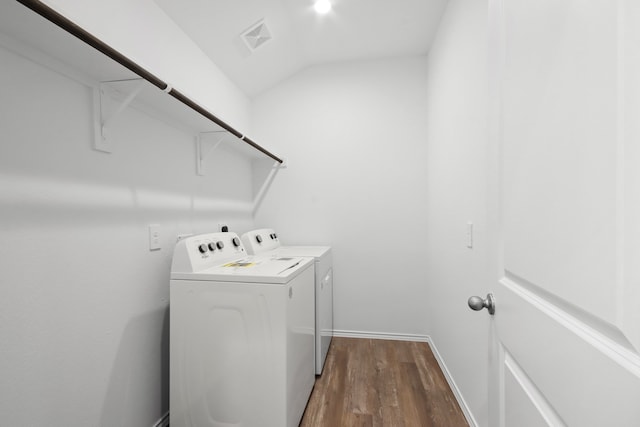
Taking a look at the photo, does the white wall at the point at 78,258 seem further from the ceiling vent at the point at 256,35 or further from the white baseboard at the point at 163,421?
the ceiling vent at the point at 256,35

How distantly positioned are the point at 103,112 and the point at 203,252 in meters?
0.76

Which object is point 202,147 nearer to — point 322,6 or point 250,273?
point 250,273

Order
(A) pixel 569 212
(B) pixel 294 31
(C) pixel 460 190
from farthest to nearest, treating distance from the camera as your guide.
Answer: (B) pixel 294 31
(C) pixel 460 190
(A) pixel 569 212

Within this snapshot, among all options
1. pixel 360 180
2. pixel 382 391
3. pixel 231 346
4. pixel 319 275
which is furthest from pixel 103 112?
pixel 382 391

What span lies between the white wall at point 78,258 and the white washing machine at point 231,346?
0.16 m

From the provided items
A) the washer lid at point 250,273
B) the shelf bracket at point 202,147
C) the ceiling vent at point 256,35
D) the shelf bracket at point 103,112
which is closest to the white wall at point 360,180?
the ceiling vent at point 256,35

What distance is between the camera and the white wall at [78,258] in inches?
35.2

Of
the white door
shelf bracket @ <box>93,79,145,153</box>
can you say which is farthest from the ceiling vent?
the white door

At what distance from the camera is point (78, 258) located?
1.08m

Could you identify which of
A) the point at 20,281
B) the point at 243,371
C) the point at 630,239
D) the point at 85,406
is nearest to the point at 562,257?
the point at 630,239

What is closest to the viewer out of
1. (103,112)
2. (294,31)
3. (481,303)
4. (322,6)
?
(481,303)

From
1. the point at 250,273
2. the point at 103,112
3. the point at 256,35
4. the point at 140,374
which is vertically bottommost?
the point at 140,374

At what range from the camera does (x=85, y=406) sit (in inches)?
42.9

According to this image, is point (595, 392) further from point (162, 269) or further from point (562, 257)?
point (162, 269)
